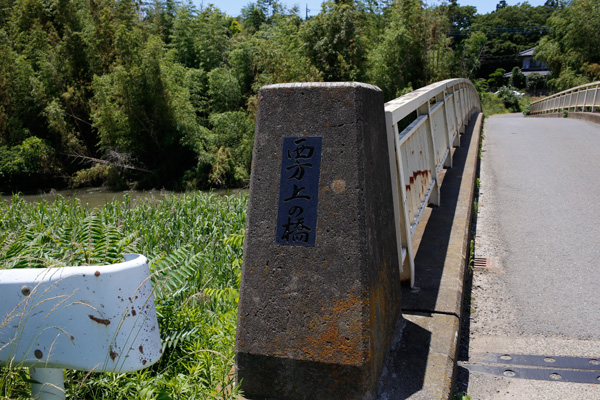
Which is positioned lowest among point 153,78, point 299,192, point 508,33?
point 299,192

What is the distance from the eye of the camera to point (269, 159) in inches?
98.2

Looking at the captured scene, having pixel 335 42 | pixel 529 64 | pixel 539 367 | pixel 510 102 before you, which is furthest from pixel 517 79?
pixel 539 367

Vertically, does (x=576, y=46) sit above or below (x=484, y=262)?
above

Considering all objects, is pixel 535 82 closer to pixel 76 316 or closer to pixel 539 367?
pixel 539 367

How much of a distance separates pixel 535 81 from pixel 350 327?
201 ft

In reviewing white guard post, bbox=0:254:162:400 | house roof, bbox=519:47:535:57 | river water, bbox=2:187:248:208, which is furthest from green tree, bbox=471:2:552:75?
white guard post, bbox=0:254:162:400

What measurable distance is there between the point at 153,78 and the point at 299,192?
21.7 metres

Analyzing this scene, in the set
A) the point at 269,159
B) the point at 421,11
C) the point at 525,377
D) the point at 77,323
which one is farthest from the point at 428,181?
the point at 421,11

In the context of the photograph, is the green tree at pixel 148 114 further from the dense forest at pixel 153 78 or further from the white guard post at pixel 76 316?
the white guard post at pixel 76 316

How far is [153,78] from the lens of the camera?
74.1 ft

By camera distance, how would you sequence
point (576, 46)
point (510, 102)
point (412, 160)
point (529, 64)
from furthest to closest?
point (529, 64)
point (510, 102)
point (576, 46)
point (412, 160)

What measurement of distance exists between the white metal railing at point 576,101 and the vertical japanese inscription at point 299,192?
1997 cm

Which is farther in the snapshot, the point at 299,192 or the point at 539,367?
the point at 539,367

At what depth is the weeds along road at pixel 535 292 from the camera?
2.94 metres
